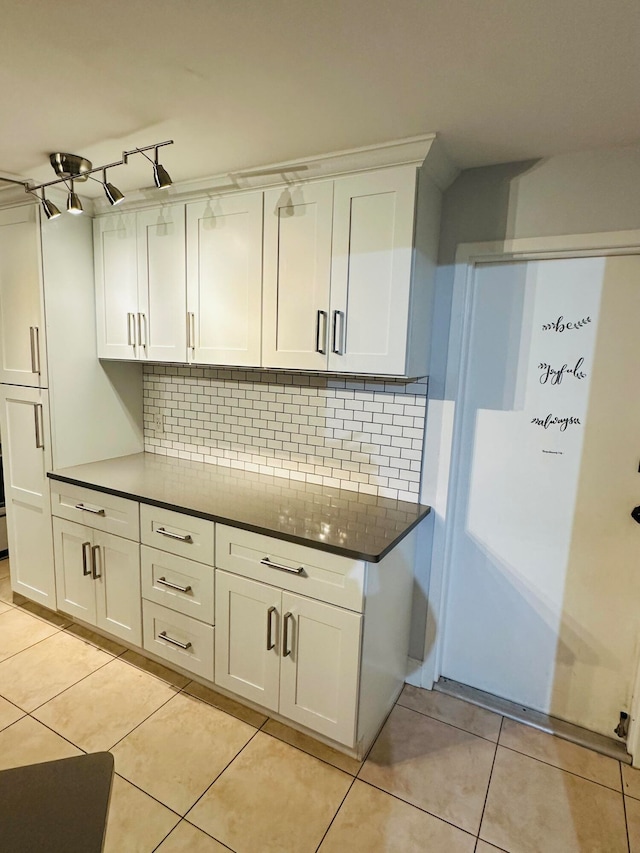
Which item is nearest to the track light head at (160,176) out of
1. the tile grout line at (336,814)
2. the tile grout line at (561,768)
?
the tile grout line at (336,814)

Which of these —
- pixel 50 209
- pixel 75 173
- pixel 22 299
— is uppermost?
pixel 75 173

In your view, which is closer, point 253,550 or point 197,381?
point 253,550

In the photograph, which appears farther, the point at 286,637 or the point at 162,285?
the point at 162,285

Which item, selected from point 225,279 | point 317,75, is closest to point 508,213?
point 317,75

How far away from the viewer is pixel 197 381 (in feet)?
9.10

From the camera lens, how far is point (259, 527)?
1860 mm

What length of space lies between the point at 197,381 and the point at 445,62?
196 centimetres

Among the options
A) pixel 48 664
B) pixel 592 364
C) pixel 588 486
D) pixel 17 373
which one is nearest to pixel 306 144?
pixel 592 364

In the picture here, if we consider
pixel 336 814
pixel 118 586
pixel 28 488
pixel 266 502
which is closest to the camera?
pixel 336 814

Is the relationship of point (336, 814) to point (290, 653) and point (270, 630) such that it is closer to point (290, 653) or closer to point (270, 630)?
point (290, 653)

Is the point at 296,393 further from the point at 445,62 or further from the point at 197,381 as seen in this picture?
the point at 445,62

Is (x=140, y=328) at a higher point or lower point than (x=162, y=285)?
lower

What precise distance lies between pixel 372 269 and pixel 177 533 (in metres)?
1.38

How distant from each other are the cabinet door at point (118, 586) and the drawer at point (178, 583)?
7 cm
